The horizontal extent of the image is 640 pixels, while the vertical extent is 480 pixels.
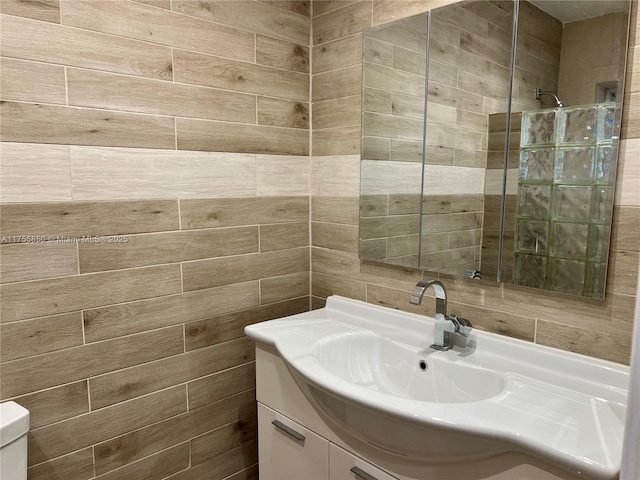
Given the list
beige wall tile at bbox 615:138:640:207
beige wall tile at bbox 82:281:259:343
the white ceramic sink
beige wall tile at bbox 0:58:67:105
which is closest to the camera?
the white ceramic sink

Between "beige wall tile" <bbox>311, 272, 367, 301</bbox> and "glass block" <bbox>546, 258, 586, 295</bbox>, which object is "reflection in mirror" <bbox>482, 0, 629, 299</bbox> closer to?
"glass block" <bbox>546, 258, 586, 295</bbox>

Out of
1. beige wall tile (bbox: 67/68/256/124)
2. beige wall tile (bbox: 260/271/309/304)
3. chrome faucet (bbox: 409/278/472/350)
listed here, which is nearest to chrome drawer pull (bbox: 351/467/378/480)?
chrome faucet (bbox: 409/278/472/350)

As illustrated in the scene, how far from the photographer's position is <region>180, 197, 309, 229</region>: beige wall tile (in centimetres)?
157

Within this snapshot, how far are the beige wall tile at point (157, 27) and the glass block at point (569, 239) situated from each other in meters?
1.17

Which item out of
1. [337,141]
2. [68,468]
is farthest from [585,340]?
[68,468]

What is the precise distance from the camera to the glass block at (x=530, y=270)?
1.27 metres

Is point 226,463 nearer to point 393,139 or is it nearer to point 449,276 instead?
point 449,276

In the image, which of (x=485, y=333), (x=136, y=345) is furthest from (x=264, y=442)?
(x=485, y=333)

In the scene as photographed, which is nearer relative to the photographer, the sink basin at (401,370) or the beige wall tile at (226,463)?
the sink basin at (401,370)

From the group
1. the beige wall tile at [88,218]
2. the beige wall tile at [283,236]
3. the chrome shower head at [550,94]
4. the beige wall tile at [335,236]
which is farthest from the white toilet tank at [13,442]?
the chrome shower head at [550,94]

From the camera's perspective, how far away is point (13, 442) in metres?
1.14

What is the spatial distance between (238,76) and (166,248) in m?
0.66

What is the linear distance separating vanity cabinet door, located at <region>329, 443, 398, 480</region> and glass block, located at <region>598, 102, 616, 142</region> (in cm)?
100

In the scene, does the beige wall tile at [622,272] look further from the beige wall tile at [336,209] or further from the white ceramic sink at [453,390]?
Answer: the beige wall tile at [336,209]
